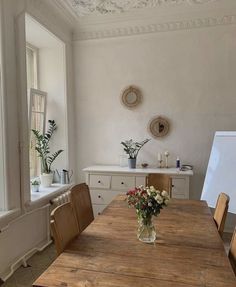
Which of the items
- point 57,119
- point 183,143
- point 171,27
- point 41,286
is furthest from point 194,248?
point 171,27

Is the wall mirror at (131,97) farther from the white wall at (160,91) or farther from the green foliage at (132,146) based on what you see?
the green foliage at (132,146)

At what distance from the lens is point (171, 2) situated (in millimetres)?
3270

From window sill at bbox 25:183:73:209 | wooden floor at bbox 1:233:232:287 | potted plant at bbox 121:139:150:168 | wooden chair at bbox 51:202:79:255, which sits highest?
potted plant at bbox 121:139:150:168

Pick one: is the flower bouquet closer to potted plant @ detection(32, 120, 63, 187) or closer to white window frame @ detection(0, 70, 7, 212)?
white window frame @ detection(0, 70, 7, 212)

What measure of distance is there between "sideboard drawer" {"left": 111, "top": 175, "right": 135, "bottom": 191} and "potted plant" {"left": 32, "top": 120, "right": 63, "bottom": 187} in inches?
35.3

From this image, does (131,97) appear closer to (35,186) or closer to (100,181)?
(100,181)

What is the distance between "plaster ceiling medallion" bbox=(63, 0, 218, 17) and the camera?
10.6 ft

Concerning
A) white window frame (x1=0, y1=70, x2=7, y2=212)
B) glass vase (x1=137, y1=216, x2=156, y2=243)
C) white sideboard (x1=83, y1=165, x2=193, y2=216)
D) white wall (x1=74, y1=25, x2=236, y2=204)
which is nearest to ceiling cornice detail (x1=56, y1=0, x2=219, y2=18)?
white wall (x1=74, y1=25, x2=236, y2=204)

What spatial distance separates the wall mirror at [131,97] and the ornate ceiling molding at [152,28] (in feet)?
2.74

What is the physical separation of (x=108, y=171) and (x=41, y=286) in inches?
91.8

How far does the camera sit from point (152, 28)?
365 centimetres

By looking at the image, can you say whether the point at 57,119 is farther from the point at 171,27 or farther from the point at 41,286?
the point at 41,286

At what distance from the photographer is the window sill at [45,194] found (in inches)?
114

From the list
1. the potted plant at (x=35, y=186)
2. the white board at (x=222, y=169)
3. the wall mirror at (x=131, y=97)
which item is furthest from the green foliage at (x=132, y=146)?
the potted plant at (x=35, y=186)
